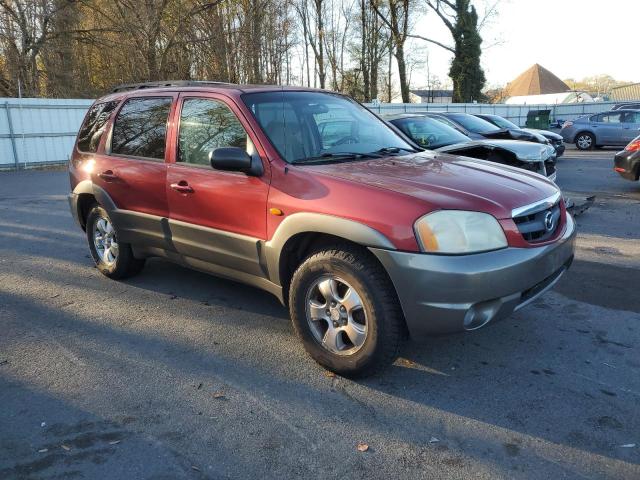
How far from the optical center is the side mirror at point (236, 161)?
3.39 m

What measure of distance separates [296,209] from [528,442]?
1.86 m

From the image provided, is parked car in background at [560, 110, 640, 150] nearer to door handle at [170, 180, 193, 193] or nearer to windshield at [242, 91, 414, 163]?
windshield at [242, 91, 414, 163]

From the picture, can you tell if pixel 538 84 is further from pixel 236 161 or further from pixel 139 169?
pixel 236 161

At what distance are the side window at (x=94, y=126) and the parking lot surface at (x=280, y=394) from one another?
1.44 m

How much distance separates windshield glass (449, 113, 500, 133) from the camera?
11.3 metres

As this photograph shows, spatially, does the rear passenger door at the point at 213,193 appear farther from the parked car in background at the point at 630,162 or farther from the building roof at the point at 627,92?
the building roof at the point at 627,92

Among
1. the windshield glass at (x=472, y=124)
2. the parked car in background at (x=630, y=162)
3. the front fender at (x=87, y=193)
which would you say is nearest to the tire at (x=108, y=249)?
the front fender at (x=87, y=193)

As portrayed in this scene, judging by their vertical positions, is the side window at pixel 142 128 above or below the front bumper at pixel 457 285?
above

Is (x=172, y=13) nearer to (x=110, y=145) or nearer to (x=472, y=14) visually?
(x=110, y=145)

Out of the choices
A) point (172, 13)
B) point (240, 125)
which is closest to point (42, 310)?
point (240, 125)

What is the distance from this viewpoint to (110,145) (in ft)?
16.1

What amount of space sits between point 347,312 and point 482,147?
215 inches

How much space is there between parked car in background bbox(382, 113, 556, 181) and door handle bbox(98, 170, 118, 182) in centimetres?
411

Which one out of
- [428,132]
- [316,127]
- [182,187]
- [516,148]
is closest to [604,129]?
[428,132]
